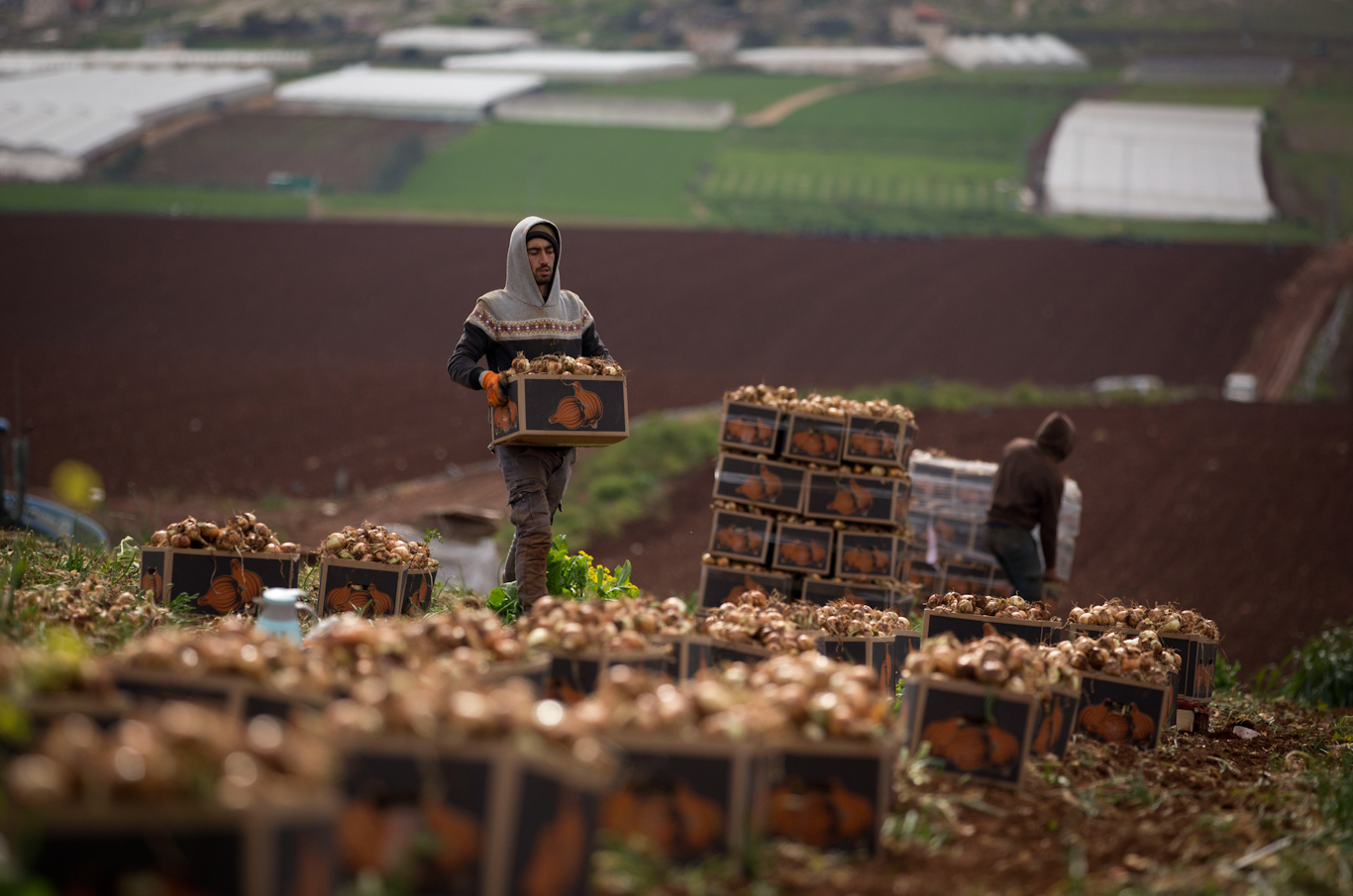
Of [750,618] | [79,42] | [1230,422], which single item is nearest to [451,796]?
[750,618]

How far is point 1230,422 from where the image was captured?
19.8 meters

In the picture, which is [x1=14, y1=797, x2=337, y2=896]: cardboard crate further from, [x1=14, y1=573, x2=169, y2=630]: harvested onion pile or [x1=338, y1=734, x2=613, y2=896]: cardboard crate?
[x1=14, y1=573, x2=169, y2=630]: harvested onion pile

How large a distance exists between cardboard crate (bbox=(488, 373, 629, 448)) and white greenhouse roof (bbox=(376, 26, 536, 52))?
5605 centimetres

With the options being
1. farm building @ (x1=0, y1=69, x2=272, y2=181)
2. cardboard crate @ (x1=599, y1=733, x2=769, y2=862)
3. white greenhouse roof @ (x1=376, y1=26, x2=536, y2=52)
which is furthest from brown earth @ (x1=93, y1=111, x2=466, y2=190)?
cardboard crate @ (x1=599, y1=733, x2=769, y2=862)

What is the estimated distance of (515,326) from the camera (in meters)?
6.11

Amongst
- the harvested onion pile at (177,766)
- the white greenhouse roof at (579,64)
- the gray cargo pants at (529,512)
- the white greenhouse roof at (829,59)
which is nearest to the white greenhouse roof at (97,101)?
the white greenhouse roof at (579,64)

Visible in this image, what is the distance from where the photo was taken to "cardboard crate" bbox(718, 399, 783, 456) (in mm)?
8227

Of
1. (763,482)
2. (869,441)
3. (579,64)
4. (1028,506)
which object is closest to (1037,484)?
(1028,506)

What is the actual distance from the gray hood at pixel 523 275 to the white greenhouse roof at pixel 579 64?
5312cm

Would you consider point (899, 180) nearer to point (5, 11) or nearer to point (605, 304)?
point (605, 304)

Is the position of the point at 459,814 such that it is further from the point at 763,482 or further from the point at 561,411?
the point at 763,482

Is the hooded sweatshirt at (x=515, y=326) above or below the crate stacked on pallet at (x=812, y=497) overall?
above

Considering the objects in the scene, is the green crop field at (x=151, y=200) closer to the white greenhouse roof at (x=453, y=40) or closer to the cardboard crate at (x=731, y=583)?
the white greenhouse roof at (x=453, y=40)

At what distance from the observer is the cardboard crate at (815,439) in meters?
8.10
